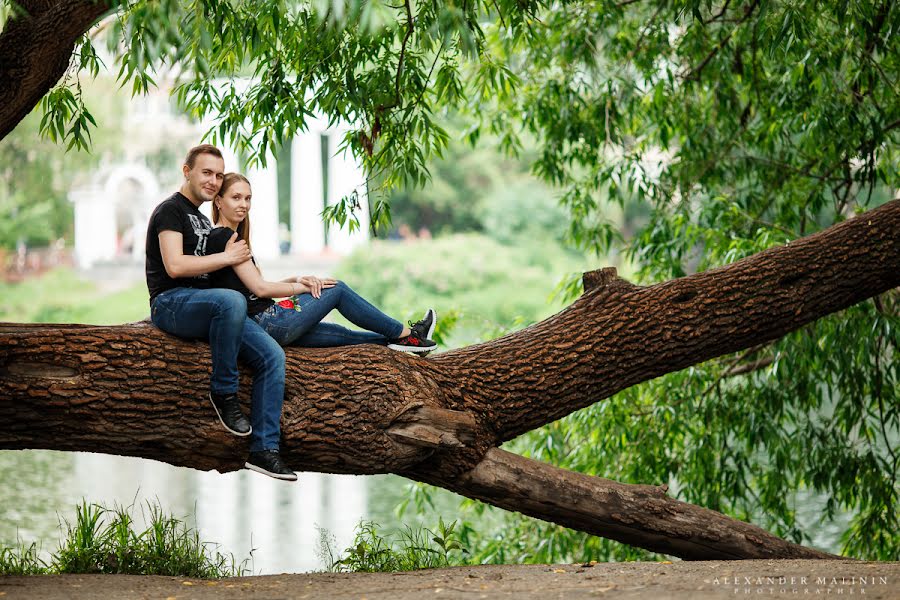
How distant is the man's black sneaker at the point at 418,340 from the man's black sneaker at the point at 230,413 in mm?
805

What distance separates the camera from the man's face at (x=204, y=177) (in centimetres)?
410

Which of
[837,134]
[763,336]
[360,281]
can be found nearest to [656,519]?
[763,336]

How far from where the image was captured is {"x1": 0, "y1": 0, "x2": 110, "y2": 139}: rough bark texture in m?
3.86

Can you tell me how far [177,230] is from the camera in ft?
13.1

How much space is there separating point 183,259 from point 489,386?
149 centimetres

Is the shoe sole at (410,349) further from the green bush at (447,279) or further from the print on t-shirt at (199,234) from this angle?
the green bush at (447,279)

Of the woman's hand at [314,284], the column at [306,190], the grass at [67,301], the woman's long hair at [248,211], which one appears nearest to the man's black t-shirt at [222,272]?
the woman's long hair at [248,211]

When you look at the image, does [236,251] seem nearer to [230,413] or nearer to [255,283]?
[255,283]

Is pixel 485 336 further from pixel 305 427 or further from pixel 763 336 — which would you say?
pixel 305 427

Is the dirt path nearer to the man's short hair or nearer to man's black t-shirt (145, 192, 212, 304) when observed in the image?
man's black t-shirt (145, 192, 212, 304)

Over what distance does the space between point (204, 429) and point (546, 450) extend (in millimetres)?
3181

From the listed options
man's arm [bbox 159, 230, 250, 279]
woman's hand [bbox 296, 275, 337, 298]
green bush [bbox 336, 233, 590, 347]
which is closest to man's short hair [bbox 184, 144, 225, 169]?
man's arm [bbox 159, 230, 250, 279]

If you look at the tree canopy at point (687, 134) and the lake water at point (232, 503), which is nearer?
the tree canopy at point (687, 134)

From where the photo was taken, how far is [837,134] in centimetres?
591
